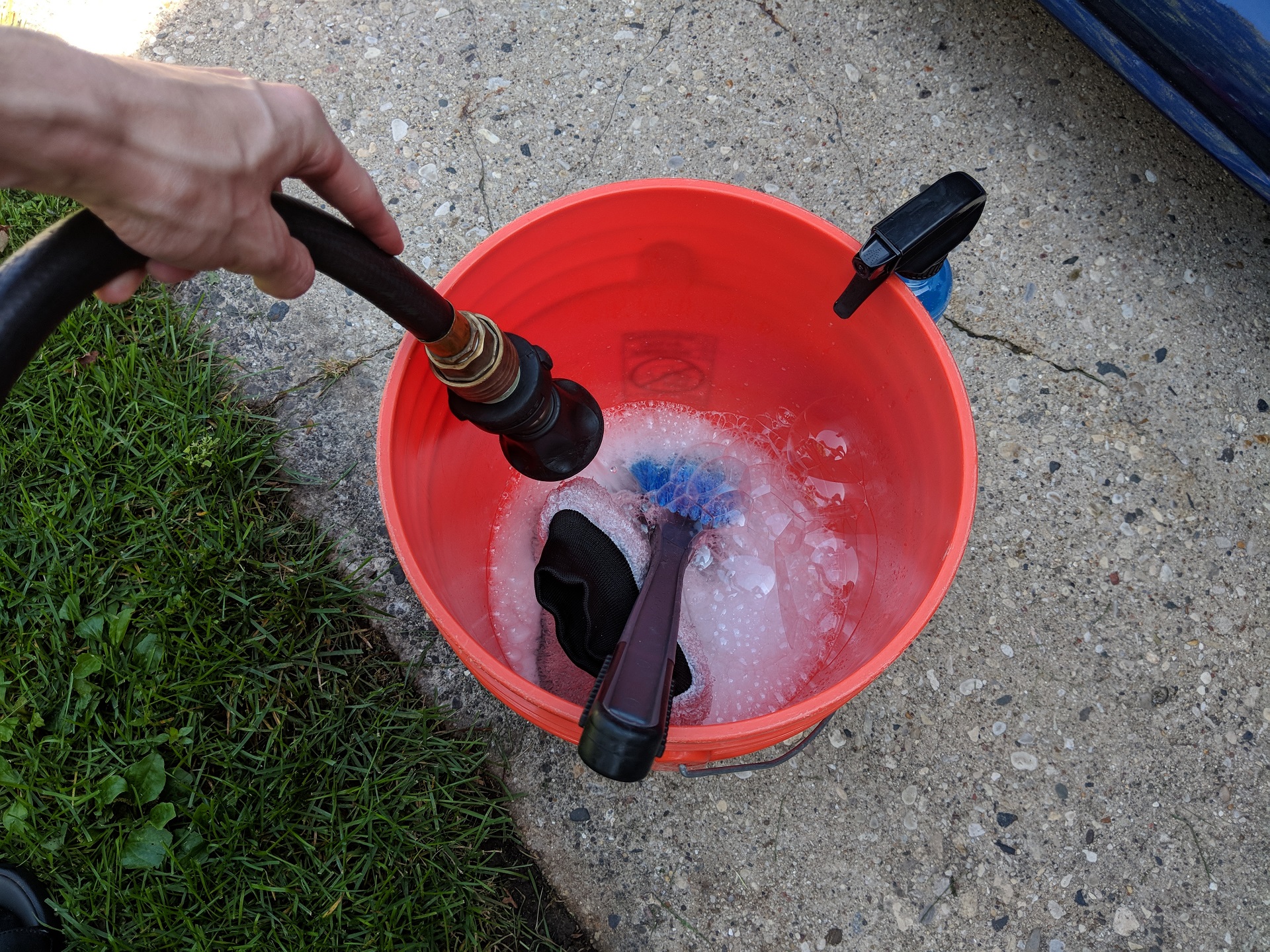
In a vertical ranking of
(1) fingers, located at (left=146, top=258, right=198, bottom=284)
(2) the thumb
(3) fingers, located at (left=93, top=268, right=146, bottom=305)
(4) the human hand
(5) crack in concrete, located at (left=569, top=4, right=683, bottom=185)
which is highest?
(4) the human hand

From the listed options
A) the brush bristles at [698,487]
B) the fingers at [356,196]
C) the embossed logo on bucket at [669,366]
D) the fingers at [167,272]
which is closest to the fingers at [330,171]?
the fingers at [356,196]

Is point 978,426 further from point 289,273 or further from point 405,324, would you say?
point 289,273

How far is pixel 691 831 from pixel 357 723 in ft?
1.77

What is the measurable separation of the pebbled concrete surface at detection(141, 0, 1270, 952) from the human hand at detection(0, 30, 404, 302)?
0.78 m

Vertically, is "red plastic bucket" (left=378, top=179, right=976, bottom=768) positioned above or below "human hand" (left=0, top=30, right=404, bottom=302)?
below

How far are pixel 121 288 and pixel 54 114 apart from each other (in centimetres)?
19

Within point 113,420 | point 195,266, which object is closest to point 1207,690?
point 195,266

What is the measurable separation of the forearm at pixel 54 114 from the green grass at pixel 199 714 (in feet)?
2.79

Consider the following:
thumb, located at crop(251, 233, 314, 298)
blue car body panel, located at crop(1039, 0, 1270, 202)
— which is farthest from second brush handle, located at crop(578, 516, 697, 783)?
blue car body panel, located at crop(1039, 0, 1270, 202)

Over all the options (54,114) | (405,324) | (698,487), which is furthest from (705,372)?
(54,114)

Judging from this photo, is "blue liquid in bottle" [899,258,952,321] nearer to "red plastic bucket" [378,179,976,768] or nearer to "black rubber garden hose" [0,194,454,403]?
→ "red plastic bucket" [378,179,976,768]

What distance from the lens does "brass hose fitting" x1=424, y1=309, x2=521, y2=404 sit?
0.71 metres

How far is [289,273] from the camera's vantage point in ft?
1.91

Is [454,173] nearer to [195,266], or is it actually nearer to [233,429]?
[233,429]
